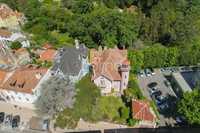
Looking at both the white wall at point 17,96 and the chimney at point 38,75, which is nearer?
the white wall at point 17,96

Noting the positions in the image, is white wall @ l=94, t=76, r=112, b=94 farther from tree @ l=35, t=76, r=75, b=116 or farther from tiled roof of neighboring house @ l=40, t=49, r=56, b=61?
tiled roof of neighboring house @ l=40, t=49, r=56, b=61

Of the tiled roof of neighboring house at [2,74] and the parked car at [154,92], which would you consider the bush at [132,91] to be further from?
the tiled roof of neighboring house at [2,74]

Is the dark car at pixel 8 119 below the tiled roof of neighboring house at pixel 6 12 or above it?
below

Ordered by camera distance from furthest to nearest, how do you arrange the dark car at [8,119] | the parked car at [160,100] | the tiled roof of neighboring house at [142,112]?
the parked car at [160,100] → the tiled roof of neighboring house at [142,112] → the dark car at [8,119]

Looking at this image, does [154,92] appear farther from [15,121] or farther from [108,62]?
[15,121]

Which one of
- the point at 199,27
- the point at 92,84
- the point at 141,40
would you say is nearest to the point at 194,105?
the point at 92,84

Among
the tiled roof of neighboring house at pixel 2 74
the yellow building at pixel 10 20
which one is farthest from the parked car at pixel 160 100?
the yellow building at pixel 10 20

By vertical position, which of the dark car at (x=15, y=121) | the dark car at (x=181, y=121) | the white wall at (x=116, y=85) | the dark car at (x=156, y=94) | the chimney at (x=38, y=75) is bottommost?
the dark car at (x=181, y=121)

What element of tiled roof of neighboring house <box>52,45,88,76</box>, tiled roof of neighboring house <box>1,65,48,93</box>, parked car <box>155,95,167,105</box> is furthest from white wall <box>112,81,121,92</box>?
tiled roof of neighboring house <box>1,65,48,93</box>
